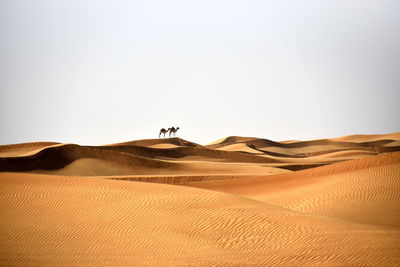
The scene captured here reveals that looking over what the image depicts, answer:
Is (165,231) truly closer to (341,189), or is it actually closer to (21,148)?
(341,189)

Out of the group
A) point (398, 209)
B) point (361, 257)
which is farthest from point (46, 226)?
point (398, 209)

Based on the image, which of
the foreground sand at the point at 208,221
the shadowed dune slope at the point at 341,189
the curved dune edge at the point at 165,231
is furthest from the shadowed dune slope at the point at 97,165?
the curved dune edge at the point at 165,231

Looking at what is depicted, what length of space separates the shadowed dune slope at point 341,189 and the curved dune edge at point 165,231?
3.25 metres

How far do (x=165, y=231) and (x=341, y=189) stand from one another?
9.42 metres

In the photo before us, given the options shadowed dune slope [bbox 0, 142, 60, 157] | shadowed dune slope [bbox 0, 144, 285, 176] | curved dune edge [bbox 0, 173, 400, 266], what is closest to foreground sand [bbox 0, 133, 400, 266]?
curved dune edge [bbox 0, 173, 400, 266]

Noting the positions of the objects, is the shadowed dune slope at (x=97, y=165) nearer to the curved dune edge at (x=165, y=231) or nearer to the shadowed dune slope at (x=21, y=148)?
the shadowed dune slope at (x=21, y=148)

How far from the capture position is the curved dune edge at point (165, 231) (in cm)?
1038

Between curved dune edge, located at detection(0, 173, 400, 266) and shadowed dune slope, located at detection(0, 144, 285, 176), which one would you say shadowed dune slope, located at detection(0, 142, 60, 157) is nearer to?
shadowed dune slope, located at detection(0, 144, 285, 176)

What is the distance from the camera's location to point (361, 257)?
10.0m

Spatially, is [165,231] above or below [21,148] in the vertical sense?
below

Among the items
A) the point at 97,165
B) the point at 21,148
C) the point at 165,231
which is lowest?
the point at 165,231

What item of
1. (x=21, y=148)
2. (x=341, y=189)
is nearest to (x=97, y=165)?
(x=21, y=148)

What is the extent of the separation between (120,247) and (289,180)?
14017mm

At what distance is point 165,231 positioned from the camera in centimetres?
1284
